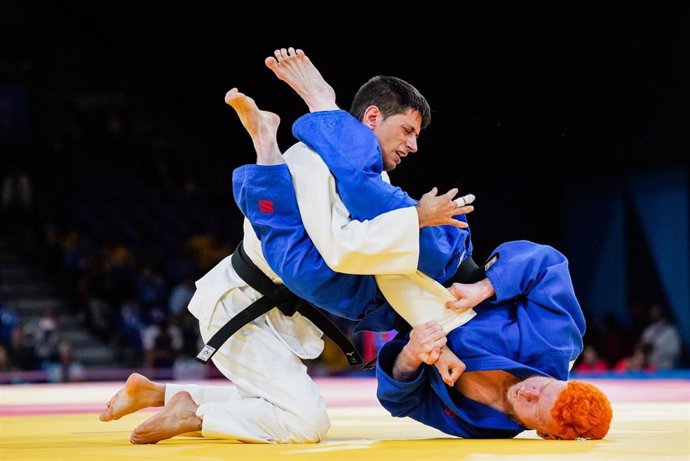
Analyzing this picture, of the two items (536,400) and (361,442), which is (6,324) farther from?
(536,400)

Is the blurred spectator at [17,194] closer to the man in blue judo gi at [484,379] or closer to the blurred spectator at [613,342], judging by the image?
the blurred spectator at [613,342]

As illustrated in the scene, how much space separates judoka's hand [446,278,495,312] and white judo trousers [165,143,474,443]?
30mm

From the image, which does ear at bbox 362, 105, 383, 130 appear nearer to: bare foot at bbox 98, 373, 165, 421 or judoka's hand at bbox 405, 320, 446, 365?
judoka's hand at bbox 405, 320, 446, 365

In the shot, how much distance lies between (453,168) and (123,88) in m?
11.9

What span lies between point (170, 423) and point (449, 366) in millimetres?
1024

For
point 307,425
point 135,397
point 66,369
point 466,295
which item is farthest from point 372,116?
point 66,369

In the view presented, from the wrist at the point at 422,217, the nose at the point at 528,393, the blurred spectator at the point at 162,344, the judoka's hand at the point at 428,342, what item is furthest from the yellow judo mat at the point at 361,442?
the blurred spectator at the point at 162,344

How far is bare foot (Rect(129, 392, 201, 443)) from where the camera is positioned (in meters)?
3.56

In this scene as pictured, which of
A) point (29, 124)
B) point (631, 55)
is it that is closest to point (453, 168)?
point (631, 55)

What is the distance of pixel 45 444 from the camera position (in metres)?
3.56

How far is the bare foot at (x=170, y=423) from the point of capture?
3.56 meters

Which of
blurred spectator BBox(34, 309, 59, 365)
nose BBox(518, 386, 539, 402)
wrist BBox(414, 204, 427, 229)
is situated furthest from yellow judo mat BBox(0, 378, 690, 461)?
blurred spectator BBox(34, 309, 59, 365)

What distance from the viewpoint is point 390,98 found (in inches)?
145

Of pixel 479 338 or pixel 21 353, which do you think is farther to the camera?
pixel 21 353
